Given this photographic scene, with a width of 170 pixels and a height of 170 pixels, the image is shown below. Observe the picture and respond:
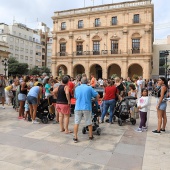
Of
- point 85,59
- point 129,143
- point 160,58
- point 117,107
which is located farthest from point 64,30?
point 129,143

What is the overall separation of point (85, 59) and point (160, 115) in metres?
30.0

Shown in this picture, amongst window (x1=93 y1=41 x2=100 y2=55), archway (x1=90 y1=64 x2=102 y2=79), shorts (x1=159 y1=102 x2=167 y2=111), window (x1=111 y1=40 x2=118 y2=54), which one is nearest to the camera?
shorts (x1=159 y1=102 x2=167 y2=111)

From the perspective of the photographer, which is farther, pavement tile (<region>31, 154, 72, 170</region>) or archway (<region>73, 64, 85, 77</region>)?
archway (<region>73, 64, 85, 77</region>)

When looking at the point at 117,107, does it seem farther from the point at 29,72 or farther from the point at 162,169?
the point at 29,72

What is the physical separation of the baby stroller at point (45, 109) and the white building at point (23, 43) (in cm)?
5529

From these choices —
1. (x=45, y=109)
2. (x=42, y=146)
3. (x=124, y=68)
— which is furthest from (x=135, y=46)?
(x=42, y=146)

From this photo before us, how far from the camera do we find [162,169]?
13.2 ft

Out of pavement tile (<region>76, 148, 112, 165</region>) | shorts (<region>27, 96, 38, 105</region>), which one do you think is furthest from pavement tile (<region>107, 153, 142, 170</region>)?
shorts (<region>27, 96, 38, 105</region>)

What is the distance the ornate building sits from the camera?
32.4 metres

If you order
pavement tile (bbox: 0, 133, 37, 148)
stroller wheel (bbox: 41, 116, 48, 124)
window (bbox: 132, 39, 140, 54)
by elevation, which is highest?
window (bbox: 132, 39, 140, 54)

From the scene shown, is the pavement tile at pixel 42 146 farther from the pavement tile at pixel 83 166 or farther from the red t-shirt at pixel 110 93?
the red t-shirt at pixel 110 93

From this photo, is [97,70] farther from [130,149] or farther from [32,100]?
[130,149]

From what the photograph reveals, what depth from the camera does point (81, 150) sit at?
16.3ft

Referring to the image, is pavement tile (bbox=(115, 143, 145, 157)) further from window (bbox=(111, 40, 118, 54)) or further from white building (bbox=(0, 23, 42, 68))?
white building (bbox=(0, 23, 42, 68))
